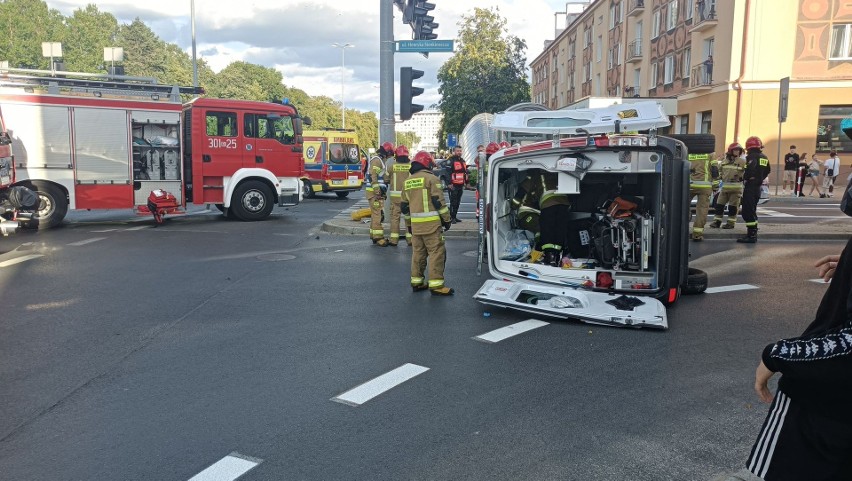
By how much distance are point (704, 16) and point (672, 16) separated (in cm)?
402

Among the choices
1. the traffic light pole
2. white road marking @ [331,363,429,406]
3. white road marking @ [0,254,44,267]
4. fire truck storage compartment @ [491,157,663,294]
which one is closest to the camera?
white road marking @ [331,363,429,406]

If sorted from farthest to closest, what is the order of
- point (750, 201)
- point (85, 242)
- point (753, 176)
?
point (85, 242)
point (750, 201)
point (753, 176)

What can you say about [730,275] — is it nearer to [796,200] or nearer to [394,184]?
[394,184]

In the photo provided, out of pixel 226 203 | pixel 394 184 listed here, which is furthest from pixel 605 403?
pixel 226 203

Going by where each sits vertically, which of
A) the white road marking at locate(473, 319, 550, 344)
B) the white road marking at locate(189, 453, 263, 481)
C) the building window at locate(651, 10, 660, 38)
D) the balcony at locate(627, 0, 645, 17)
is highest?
the balcony at locate(627, 0, 645, 17)

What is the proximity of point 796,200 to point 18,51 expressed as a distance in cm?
6228

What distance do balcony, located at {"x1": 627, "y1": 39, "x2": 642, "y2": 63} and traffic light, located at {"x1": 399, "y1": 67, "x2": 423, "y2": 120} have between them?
26.2 meters

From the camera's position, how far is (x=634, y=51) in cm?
3609

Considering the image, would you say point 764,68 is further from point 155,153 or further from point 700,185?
point 155,153

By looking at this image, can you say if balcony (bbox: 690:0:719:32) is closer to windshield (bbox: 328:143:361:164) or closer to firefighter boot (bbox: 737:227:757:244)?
windshield (bbox: 328:143:361:164)

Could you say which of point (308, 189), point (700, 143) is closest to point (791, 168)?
point (700, 143)

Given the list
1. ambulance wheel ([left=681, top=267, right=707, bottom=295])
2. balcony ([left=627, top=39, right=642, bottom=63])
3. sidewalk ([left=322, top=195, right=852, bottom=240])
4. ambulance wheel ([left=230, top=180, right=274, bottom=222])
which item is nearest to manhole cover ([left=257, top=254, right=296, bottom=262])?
sidewalk ([left=322, top=195, right=852, bottom=240])

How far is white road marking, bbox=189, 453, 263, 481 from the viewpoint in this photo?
10.8ft

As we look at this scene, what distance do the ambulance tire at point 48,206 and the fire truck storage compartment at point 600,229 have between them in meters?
10.7
